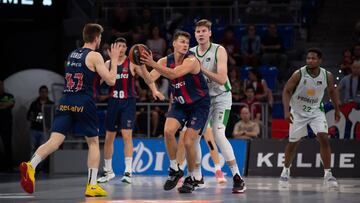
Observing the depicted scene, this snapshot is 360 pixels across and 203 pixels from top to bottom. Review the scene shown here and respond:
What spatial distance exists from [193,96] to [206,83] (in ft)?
1.25

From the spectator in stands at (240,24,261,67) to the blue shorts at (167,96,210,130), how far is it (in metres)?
7.98

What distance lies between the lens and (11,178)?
15242 mm

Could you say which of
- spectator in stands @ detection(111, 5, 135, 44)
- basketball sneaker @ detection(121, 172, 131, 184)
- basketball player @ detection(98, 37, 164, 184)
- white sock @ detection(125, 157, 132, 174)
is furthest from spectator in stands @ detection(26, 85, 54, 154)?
basketball sneaker @ detection(121, 172, 131, 184)

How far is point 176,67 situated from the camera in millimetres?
10898

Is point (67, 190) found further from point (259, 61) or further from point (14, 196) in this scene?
point (259, 61)

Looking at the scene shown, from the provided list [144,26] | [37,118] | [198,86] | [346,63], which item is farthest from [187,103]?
[144,26]

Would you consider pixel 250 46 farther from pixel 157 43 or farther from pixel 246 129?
pixel 246 129

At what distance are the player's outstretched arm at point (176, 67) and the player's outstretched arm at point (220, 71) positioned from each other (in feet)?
0.71

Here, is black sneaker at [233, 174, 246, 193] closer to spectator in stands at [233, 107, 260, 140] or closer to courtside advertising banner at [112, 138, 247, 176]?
courtside advertising banner at [112, 138, 247, 176]

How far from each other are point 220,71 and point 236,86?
19.4 feet

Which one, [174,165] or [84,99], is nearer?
[84,99]

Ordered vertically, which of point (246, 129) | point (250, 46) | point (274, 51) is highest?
point (250, 46)

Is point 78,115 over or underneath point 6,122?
over

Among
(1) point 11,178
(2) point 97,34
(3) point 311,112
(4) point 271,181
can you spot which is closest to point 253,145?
(4) point 271,181
